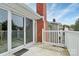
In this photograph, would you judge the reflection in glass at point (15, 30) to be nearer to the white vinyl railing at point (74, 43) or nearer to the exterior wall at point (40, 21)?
the white vinyl railing at point (74, 43)

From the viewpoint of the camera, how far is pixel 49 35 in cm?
680

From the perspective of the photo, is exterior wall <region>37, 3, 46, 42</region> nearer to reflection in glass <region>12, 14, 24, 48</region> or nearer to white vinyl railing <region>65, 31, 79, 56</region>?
reflection in glass <region>12, 14, 24, 48</region>

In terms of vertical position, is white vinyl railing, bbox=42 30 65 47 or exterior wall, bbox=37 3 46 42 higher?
exterior wall, bbox=37 3 46 42

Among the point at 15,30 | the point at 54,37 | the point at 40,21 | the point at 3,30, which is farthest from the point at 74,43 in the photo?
the point at 40,21

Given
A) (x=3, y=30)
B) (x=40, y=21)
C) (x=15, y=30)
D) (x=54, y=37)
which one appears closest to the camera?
(x=3, y=30)

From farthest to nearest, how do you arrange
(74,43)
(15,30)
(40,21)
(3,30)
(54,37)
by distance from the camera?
(40,21) → (54,37) → (15,30) → (3,30) → (74,43)

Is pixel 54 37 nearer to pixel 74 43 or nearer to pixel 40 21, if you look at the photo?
pixel 40 21

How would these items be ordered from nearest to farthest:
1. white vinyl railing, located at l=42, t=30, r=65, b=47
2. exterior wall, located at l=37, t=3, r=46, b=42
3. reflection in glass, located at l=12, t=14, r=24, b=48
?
1. reflection in glass, located at l=12, t=14, r=24, b=48
2. white vinyl railing, located at l=42, t=30, r=65, b=47
3. exterior wall, located at l=37, t=3, r=46, b=42

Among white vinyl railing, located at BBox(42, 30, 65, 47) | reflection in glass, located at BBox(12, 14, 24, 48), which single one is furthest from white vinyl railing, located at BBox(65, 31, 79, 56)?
white vinyl railing, located at BBox(42, 30, 65, 47)

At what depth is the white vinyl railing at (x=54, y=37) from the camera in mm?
6231

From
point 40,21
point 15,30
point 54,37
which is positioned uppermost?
point 40,21

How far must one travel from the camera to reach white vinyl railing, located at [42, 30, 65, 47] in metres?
6.23

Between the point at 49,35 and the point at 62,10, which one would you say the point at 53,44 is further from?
the point at 62,10

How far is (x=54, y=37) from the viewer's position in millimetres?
6555
